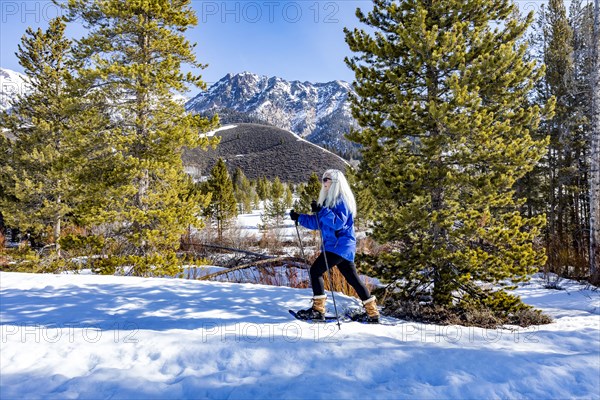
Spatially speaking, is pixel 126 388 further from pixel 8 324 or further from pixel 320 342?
pixel 8 324

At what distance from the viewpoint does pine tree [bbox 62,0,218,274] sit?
28.0 feet

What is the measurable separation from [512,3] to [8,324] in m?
9.16

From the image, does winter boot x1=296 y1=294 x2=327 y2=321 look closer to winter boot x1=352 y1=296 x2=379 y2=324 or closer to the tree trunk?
winter boot x1=352 y1=296 x2=379 y2=324

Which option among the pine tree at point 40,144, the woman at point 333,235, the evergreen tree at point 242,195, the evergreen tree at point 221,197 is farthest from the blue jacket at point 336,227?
the evergreen tree at point 242,195

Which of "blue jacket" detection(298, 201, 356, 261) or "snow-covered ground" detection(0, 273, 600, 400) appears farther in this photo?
"blue jacket" detection(298, 201, 356, 261)

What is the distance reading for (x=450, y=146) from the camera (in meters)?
5.45

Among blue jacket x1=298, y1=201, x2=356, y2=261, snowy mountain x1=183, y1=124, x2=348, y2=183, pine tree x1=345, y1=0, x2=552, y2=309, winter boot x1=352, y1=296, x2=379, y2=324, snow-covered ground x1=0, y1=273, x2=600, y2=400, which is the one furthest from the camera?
snowy mountain x1=183, y1=124, x2=348, y2=183

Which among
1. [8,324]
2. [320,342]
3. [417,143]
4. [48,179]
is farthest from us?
[48,179]

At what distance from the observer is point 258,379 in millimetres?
2635

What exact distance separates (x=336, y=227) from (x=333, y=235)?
0.19m

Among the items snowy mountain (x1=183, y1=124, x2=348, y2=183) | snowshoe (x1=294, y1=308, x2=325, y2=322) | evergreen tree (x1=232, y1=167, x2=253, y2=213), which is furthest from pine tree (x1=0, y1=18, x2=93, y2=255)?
snowy mountain (x1=183, y1=124, x2=348, y2=183)

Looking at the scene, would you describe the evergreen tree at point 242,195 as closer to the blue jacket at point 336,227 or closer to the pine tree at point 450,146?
the pine tree at point 450,146

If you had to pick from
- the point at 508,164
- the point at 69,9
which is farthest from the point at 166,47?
the point at 508,164

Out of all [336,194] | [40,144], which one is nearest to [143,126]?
[336,194]
